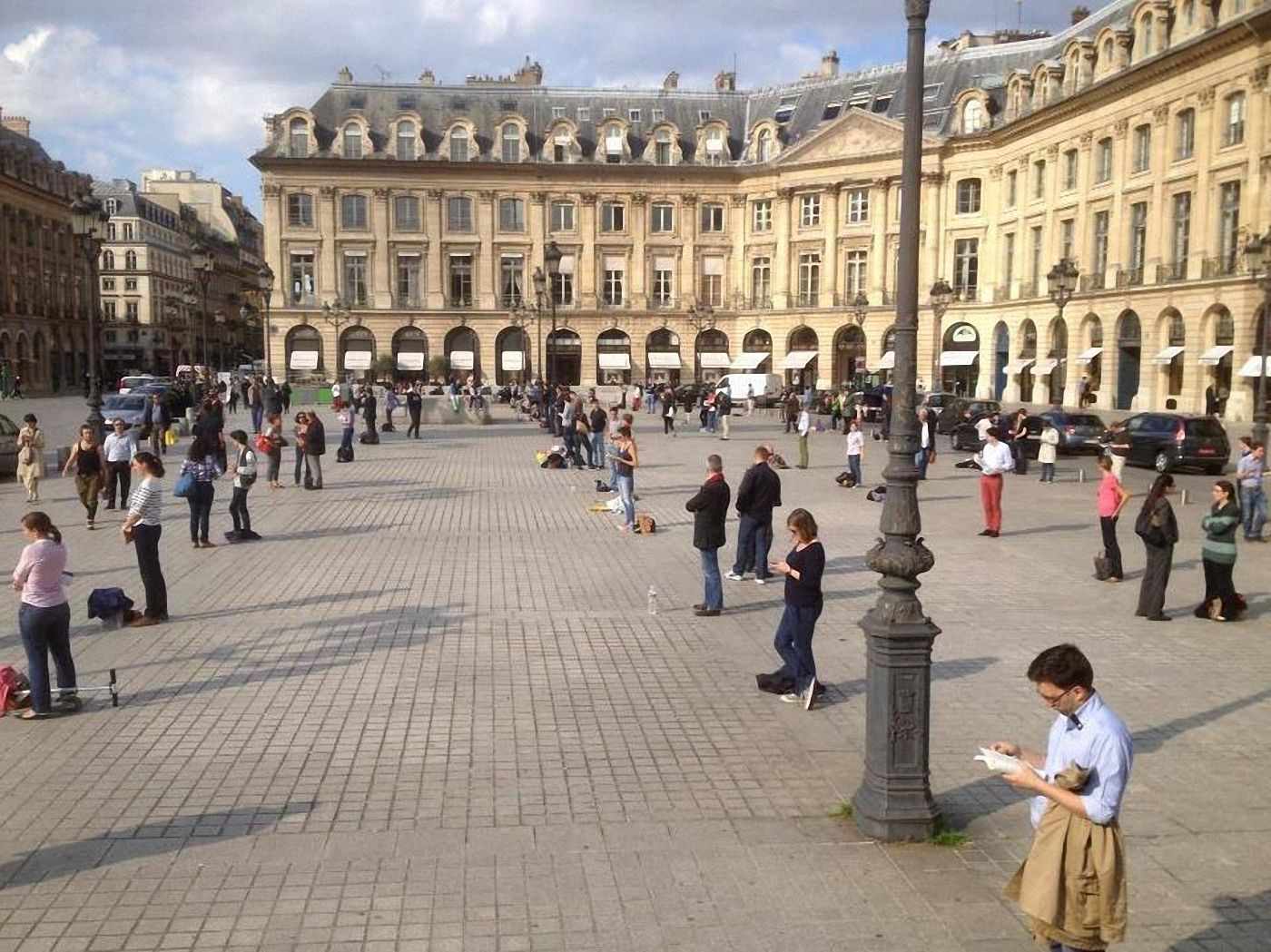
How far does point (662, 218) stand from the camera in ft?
241

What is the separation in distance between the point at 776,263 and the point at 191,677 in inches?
2558

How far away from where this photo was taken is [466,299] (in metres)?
73.3

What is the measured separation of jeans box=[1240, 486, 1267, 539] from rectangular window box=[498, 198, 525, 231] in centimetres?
5935

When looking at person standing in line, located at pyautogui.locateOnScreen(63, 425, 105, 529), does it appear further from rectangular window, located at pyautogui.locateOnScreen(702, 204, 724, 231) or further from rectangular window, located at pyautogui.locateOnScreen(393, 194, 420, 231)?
rectangular window, located at pyautogui.locateOnScreen(702, 204, 724, 231)

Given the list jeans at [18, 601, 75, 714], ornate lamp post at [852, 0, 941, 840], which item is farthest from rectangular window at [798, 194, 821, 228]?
ornate lamp post at [852, 0, 941, 840]

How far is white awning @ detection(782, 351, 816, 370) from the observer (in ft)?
233

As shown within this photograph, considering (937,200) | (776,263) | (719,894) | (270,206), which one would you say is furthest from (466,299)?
(719,894)

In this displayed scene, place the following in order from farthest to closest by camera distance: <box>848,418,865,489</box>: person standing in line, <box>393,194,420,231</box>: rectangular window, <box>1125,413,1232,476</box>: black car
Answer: <box>393,194,420,231</box>: rectangular window
<box>1125,413,1232,476</box>: black car
<box>848,418,865,489</box>: person standing in line

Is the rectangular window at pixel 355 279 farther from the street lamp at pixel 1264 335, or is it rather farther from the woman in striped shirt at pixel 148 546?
the woman in striped shirt at pixel 148 546

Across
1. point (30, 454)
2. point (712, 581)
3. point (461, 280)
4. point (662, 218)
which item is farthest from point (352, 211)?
point (712, 581)

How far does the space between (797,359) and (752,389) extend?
971 cm

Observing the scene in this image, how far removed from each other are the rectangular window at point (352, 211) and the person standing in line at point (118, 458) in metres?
53.5

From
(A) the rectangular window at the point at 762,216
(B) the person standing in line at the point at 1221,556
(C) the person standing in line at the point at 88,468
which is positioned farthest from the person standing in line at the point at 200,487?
(A) the rectangular window at the point at 762,216

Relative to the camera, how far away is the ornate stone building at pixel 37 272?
7469 centimetres
